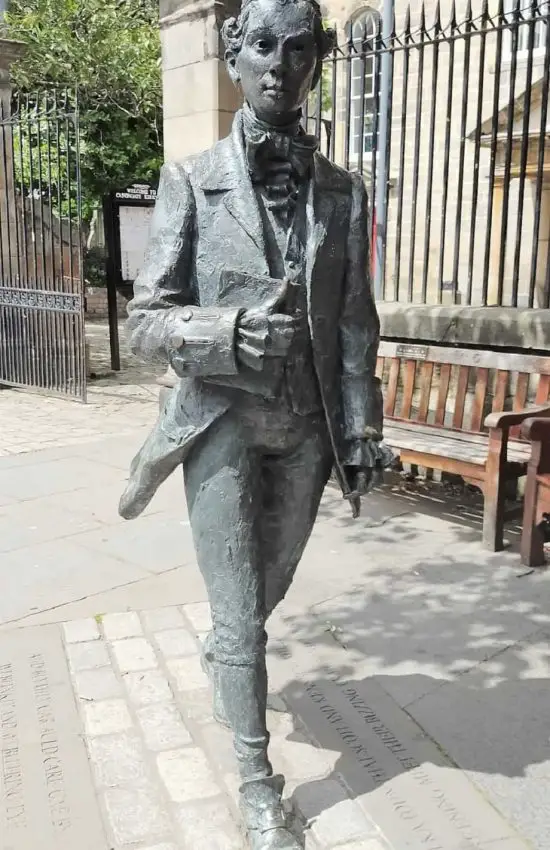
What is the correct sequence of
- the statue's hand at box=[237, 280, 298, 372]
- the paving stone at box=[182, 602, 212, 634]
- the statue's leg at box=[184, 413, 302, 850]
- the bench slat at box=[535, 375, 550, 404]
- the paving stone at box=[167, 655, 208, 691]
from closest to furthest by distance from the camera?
the statue's hand at box=[237, 280, 298, 372], the statue's leg at box=[184, 413, 302, 850], the paving stone at box=[167, 655, 208, 691], the paving stone at box=[182, 602, 212, 634], the bench slat at box=[535, 375, 550, 404]

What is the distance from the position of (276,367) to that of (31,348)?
852cm

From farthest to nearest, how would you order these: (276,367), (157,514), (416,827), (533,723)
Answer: (157,514)
(533,723)
(416,827)
(276,367)

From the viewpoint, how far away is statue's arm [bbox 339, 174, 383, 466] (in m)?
2.60

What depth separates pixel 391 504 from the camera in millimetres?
6230

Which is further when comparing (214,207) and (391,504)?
(391,504)

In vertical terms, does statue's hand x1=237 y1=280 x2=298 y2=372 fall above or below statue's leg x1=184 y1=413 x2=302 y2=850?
above

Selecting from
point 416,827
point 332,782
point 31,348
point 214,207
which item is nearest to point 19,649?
point 332,782

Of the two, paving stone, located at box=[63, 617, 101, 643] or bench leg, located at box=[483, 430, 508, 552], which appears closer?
paving stone, located at box=[63, 617, 101, 643]

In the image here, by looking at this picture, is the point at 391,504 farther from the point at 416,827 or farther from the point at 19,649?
the point at 416,827

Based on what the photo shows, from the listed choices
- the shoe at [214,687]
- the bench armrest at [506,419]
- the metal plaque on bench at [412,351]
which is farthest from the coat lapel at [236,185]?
the metal plaque on bench at [412,351]

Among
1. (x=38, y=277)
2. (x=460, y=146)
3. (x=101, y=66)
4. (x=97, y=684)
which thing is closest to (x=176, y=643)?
(x=97, y=684)

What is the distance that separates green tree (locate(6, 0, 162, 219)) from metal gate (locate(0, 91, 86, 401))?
7.50 metres

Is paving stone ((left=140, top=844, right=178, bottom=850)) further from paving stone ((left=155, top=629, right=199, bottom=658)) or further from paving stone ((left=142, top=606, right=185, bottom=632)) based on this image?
paving stone ((left=142, top=606, right=185, bottom=632))

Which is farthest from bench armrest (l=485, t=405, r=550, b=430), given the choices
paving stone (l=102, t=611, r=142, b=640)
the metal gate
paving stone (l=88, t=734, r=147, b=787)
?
the metal gate
